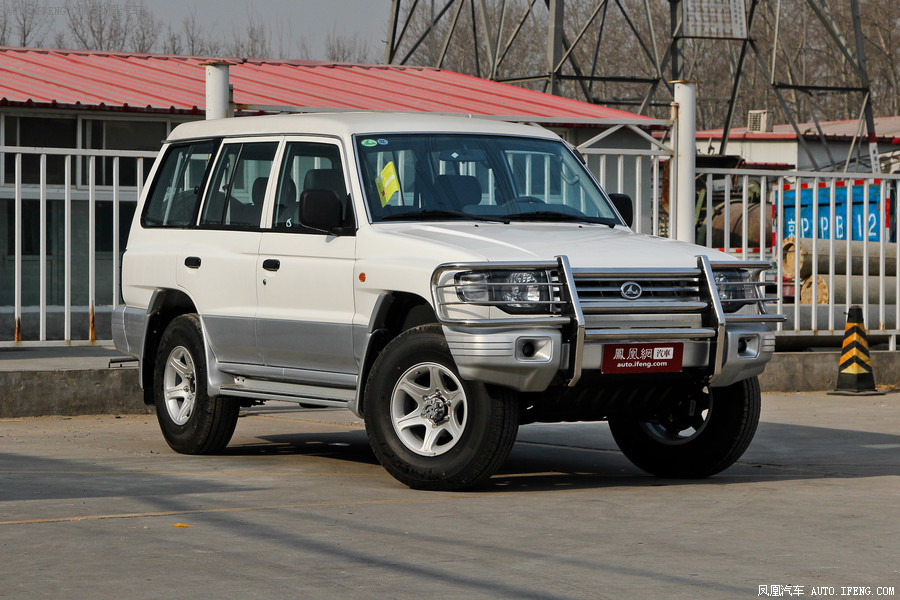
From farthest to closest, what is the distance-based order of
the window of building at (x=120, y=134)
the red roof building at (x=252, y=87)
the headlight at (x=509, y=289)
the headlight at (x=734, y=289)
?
the red roof building at (x=252, y=87) → the window of building at (x=120, y=134) → the headlight at (x=734, y=289) → the headlight at (x=509, y=289)

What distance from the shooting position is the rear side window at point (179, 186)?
30.7 ft

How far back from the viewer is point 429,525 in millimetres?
6477

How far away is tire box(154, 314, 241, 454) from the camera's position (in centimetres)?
904

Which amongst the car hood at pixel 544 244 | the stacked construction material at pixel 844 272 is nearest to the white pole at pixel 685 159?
the stacked construction material at pixel 844 272

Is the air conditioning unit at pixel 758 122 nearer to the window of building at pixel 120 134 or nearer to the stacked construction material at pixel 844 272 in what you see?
the window of building at pixel 120 134

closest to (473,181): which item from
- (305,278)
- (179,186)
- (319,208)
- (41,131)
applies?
(319,208)

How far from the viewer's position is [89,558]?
5.64m

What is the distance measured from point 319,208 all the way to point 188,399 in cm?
196

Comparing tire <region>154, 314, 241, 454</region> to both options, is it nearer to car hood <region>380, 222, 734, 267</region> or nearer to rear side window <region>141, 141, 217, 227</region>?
rear side window <region>141, 141, 217, 227</region>

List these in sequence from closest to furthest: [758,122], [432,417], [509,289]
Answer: [509,289] → [432,417] → [758,122]

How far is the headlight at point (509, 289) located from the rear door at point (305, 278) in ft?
3.28

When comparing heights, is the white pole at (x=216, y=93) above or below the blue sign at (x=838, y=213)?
above

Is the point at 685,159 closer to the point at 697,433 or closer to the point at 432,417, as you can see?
the point at 697,433

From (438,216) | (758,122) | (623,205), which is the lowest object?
(438,216)
